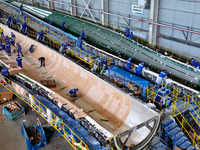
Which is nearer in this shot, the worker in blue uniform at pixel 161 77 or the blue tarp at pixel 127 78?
the blue tarp at pixel 127 78

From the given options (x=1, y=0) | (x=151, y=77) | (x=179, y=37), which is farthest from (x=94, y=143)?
(x=1, y=0)

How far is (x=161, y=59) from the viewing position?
15.7 m

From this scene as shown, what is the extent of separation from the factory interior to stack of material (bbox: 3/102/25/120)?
0.06 m

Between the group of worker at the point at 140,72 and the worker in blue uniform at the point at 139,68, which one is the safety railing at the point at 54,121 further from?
the worker in blue uniform at the point at 139,68

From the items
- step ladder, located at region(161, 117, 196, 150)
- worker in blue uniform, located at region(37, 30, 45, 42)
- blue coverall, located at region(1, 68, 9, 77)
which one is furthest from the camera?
worker in blue uniform, located at region(37, 30, 45, 42)

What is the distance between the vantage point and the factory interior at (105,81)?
10.6m

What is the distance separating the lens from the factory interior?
10633 millimetres

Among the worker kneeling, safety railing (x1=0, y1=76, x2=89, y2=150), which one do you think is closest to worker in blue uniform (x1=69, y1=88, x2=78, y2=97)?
the worker kneeling

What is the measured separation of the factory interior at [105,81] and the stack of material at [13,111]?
0.06 m

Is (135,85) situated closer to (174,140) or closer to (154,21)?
(174,140)

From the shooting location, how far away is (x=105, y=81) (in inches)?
516

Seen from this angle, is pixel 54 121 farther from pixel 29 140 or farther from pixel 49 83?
pixel 49 83

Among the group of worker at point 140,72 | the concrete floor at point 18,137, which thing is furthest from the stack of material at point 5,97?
the group of worker at point 140,72

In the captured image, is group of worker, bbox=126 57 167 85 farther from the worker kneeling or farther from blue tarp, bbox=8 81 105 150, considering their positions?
blue tarp, bbox=8 81 105 150
